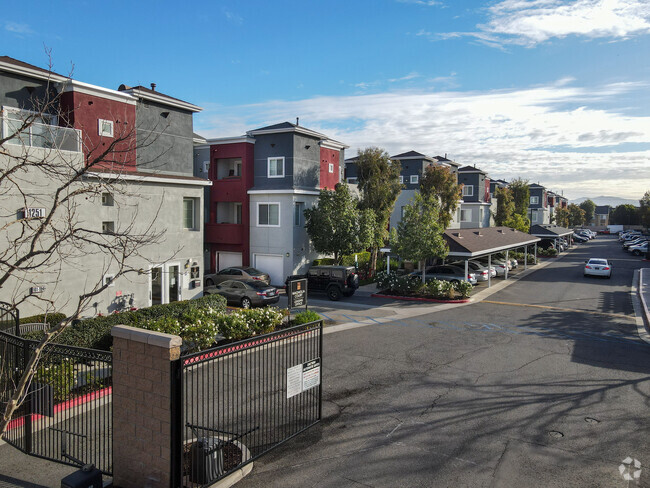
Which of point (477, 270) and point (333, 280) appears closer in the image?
point (333, 280)

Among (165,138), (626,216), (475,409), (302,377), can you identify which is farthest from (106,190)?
(626,216)

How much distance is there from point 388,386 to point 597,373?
→ 6.40 meters

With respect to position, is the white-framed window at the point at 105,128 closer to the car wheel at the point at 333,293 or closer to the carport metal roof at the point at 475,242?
the car wheel at the point at 333,293

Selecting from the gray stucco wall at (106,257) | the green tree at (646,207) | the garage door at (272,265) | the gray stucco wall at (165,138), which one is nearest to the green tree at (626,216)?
the green tree at (646,207)

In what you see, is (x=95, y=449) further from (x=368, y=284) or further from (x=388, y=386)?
(x=368, y=284)

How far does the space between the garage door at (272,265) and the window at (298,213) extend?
258cm

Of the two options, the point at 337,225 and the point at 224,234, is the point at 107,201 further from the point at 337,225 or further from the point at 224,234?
the point at 337,225

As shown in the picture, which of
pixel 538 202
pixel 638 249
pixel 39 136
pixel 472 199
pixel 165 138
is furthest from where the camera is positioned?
pixel 538 202

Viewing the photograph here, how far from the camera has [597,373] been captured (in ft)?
44.3

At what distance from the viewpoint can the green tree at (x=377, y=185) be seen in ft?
109

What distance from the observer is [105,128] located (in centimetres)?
1928

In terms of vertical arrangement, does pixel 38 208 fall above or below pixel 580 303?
above

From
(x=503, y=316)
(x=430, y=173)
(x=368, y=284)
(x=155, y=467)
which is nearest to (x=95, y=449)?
(x=155, y=467)

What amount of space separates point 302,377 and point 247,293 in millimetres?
14660
